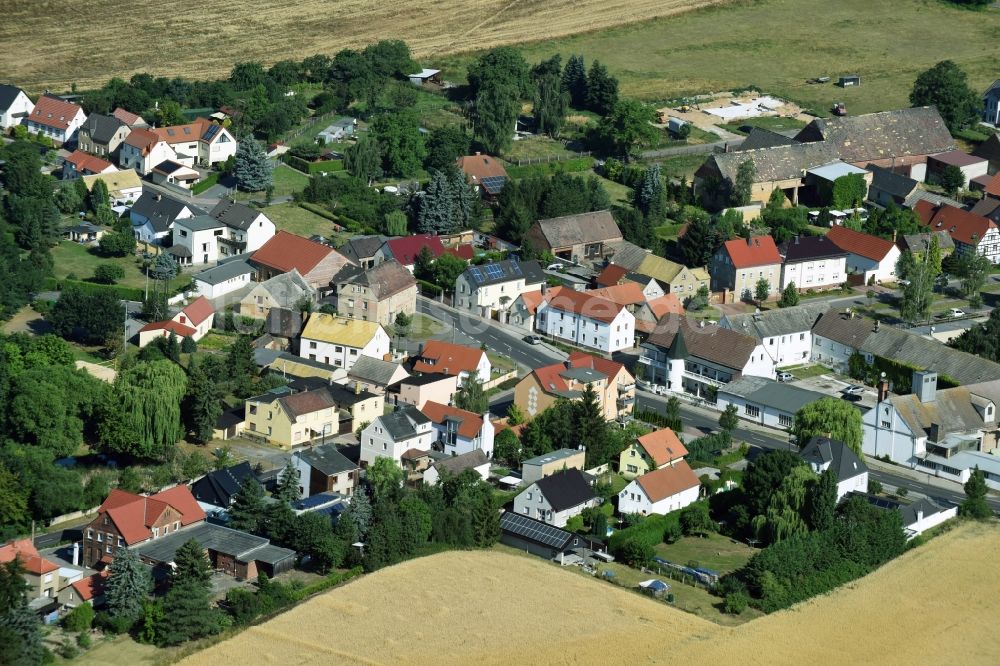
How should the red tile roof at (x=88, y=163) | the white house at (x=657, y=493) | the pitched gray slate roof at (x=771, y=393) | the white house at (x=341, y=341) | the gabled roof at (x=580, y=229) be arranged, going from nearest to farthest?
the white house at (x=657, y=493) → the pitched gray slate roof at (x=771, y=393) → the white house at (x=341, y=341) → the gabled roof at (x=580, y=229) → the red tile roof at (x=88, y=163)

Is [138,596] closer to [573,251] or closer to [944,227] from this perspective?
[573,251]

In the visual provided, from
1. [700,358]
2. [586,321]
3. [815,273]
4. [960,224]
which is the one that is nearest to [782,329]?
[700,358]

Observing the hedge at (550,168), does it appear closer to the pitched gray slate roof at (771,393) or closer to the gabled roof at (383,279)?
the gabled roof at (383,279)

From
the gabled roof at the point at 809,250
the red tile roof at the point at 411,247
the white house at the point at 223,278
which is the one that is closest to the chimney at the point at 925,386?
the gabled roof at the point at 809,250

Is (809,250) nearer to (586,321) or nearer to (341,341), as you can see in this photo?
(586,321)

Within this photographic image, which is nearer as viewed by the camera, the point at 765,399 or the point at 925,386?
the point at 925,386

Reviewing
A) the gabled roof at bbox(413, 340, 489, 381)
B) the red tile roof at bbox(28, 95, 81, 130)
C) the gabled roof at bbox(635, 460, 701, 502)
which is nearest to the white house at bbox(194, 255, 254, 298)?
the gabled roof at bbox(413, 340, 489, 381)

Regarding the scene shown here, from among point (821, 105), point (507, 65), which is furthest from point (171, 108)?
point (821, 105)
